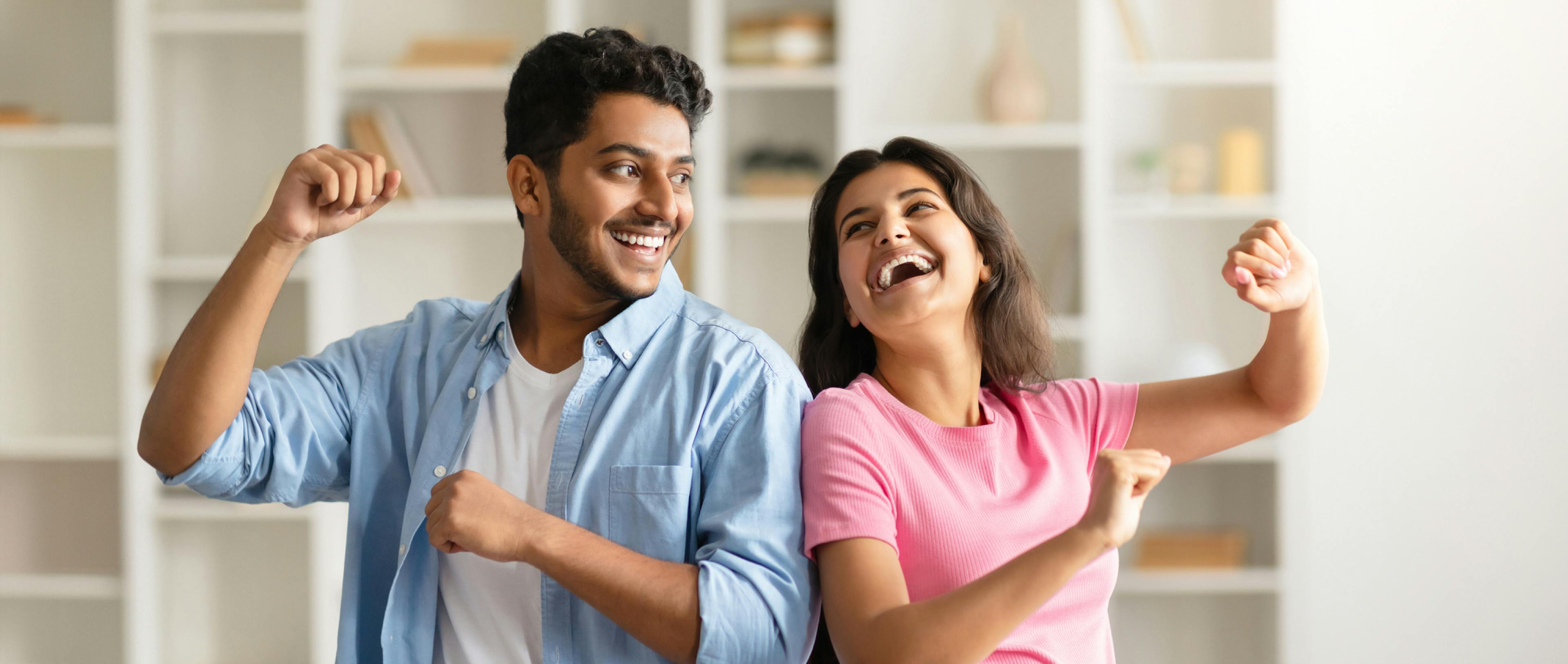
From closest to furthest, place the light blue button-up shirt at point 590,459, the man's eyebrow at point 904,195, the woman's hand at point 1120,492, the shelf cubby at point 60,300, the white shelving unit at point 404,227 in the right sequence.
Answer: the woman's hand at point 1120,492, the light blue button-up shirt at point 590,459, the man's eyebrow at point 904,195, the white shelving unit at point 404,227, the shelf cubby at point 60,300

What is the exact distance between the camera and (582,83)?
52.8 inches

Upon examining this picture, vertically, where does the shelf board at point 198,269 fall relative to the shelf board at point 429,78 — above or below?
below

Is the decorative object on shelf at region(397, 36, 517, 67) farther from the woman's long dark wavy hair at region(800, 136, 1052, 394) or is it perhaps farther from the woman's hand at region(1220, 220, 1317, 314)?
the woman's hand at region(1220, 220, 1317, 314)

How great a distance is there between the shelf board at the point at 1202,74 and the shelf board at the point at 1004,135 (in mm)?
218

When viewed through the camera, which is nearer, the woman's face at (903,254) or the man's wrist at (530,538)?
the man's wrist at (530,538)

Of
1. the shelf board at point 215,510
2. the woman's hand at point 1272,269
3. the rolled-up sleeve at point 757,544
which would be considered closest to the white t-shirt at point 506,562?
the rolled-up sleeve at point 757,544

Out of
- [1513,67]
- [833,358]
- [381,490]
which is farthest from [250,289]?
[1513,67]

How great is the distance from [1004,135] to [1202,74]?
551mm

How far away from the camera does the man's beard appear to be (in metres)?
1.31

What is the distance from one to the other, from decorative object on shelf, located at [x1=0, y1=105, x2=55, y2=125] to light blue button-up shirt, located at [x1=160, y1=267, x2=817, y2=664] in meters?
2.18

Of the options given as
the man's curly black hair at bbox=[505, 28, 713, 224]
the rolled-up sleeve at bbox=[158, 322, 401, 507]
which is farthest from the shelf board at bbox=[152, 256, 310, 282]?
the man's curly black hair at bbox=[505, 28, 713, 224]

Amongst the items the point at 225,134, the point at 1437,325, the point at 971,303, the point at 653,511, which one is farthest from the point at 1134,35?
the point at 225,134

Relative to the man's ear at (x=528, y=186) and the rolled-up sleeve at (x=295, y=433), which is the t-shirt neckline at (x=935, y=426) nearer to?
the man's ear at (x=528, y=186)

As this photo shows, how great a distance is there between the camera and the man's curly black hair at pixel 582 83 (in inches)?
52.5
